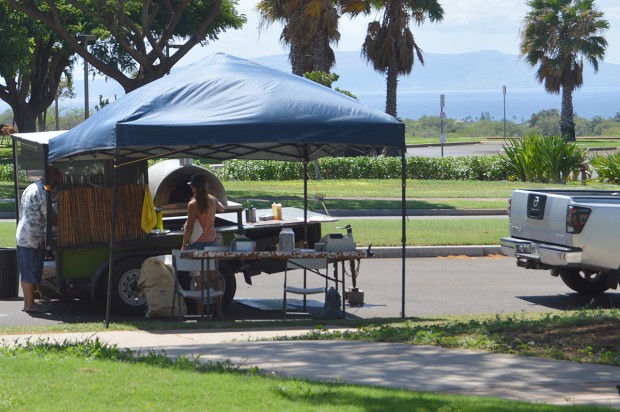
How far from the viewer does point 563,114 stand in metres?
64.2

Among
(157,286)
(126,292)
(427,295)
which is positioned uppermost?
(157,286)

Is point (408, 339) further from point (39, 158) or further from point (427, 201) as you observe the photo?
point (427, 201)

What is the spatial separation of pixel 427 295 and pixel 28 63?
1559 inches

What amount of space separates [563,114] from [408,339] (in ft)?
185

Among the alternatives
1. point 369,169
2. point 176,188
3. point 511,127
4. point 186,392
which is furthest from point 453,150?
point 186,392

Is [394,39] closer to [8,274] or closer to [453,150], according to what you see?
[453,150]

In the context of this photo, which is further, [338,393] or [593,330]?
[593,330]

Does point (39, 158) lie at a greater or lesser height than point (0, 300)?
greater

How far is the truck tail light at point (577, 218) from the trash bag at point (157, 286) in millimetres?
4963

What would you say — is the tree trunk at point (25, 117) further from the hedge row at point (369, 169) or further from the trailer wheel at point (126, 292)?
the trailer wheel at point (126, 292)

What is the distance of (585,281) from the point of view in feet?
49.4

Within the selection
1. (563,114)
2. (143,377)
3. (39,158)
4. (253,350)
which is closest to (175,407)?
(143,377)

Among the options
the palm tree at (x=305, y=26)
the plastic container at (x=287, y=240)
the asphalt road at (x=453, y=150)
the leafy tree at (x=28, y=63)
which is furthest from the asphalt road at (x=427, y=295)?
the asphalt road at (x=453, y=150)

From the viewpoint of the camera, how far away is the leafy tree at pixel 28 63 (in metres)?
45.7
